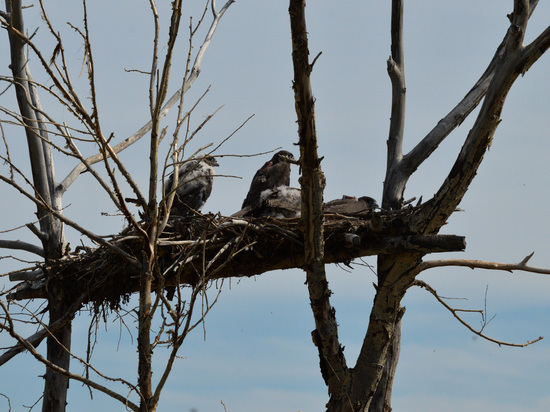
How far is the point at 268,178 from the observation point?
8.53m

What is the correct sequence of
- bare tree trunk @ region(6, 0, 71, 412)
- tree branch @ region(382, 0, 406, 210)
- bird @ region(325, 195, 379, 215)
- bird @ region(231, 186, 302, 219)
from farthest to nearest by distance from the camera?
bird @ region(231, 186, 302, 219) < tree branch @ region(382, 0, 406, 210) < bird @ region(325, 195, 379, 215) < bare tree trunk @ region(6, 0, 71, 412)

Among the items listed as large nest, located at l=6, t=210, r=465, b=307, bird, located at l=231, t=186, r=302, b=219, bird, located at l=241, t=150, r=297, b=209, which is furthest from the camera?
bird, located at l=241, t=150, r=297, b=209

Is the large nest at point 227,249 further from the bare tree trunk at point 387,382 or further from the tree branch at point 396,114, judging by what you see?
the bare tree trunk at point 387,382

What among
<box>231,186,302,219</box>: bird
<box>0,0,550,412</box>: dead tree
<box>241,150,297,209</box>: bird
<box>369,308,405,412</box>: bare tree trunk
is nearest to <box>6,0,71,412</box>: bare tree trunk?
<box>0,0,550,412</box>: dead tree

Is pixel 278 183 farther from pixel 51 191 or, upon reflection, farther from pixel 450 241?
pixel 450 241

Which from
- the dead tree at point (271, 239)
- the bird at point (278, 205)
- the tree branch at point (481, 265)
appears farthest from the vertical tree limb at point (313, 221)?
the bird at point (278, 205)

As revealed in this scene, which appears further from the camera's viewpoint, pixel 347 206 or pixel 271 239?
pixel 347 206

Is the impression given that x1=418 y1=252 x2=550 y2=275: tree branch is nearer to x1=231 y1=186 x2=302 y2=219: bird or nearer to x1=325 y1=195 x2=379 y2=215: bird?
x1=325 y1=195 x2=379 y2=215: bird

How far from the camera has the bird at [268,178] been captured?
27.4 feet

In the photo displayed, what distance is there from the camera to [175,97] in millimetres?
8359

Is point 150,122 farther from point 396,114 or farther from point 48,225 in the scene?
point 396,114

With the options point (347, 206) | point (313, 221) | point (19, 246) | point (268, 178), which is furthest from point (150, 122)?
point (313, 221)

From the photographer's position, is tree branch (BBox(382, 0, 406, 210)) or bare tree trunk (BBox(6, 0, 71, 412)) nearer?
bare tree trunk (BBox(6, 0, 71, 412))

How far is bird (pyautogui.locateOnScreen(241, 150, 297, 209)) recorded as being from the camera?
835 centimetres
